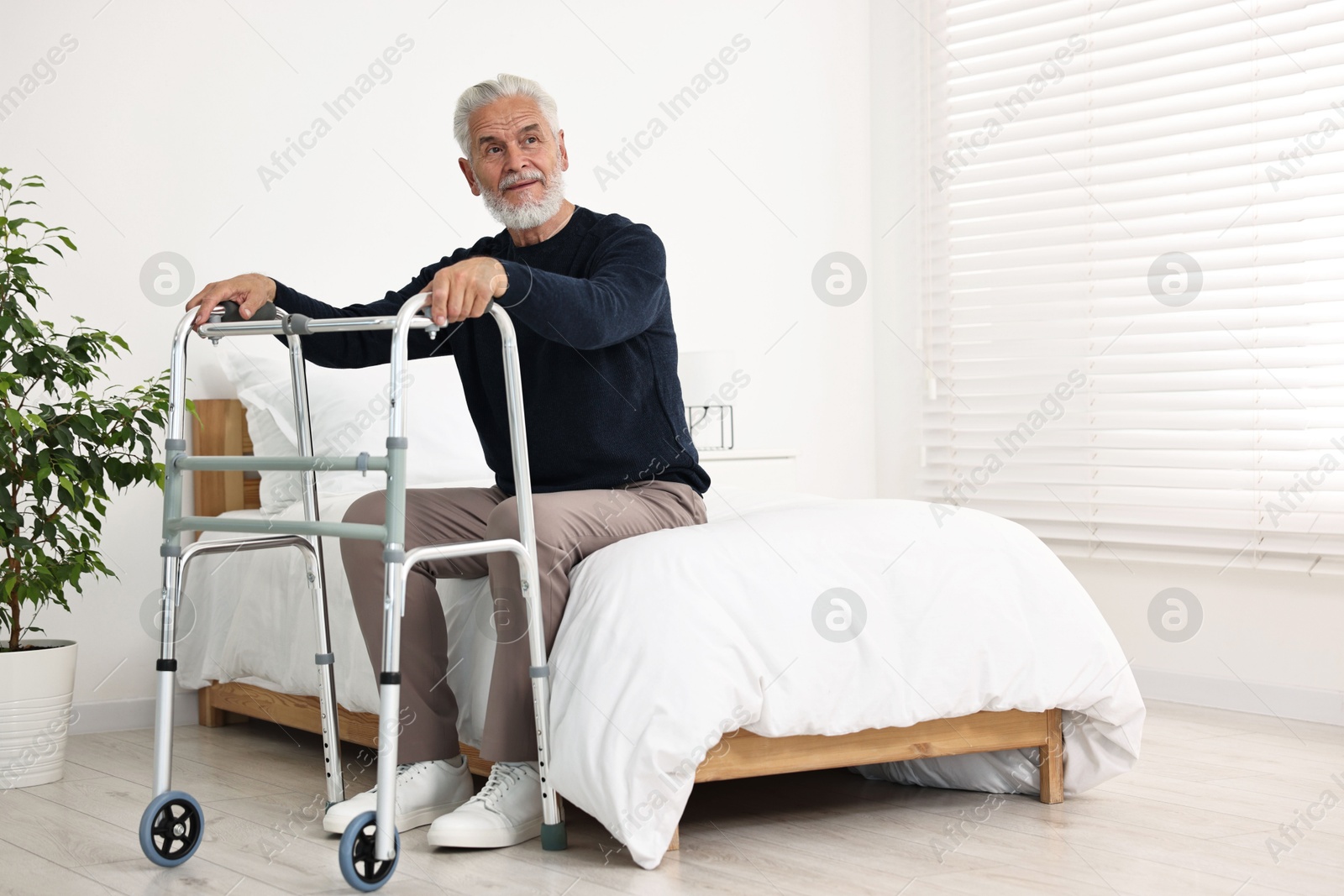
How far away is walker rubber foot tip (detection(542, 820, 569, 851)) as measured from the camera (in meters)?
1.95

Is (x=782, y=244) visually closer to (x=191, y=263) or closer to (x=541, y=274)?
(x=191, y=263)

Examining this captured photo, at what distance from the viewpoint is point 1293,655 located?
3.27 meters

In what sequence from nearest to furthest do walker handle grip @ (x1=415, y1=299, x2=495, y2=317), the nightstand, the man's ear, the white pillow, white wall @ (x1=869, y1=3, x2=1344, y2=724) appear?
walker handle grip @ (x1=415, y1=299, x2=495, y2=317) → the man's ear → the white pillow → white wall @ (x1=869, y1=3, x2=1344, y2=724) → the nightstand

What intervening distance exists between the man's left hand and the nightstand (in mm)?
1937

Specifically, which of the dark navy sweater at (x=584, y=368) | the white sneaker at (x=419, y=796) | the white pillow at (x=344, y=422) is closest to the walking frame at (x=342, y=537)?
the white sneaker at (x=419, y=796)

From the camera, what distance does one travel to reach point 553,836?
1954mm

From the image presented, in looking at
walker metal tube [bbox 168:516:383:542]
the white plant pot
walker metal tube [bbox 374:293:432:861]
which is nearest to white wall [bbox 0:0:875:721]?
the white plant pot

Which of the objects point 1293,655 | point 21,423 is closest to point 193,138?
point 21,423

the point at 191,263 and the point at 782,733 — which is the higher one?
the point at 191,263

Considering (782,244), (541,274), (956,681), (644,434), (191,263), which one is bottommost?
(956,681)

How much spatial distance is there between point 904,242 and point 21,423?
9.60 ft

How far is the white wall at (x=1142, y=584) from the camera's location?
323 centimetres

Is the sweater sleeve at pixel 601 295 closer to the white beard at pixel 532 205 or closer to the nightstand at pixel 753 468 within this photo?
the white beard at pixel 532 205

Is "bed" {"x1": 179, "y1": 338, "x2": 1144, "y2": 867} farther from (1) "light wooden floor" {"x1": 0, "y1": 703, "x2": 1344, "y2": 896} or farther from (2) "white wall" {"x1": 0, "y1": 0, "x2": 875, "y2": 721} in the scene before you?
(2) "white wall" {"x1": 0, "y1": 0, "x2": 875, "y2": 721}
